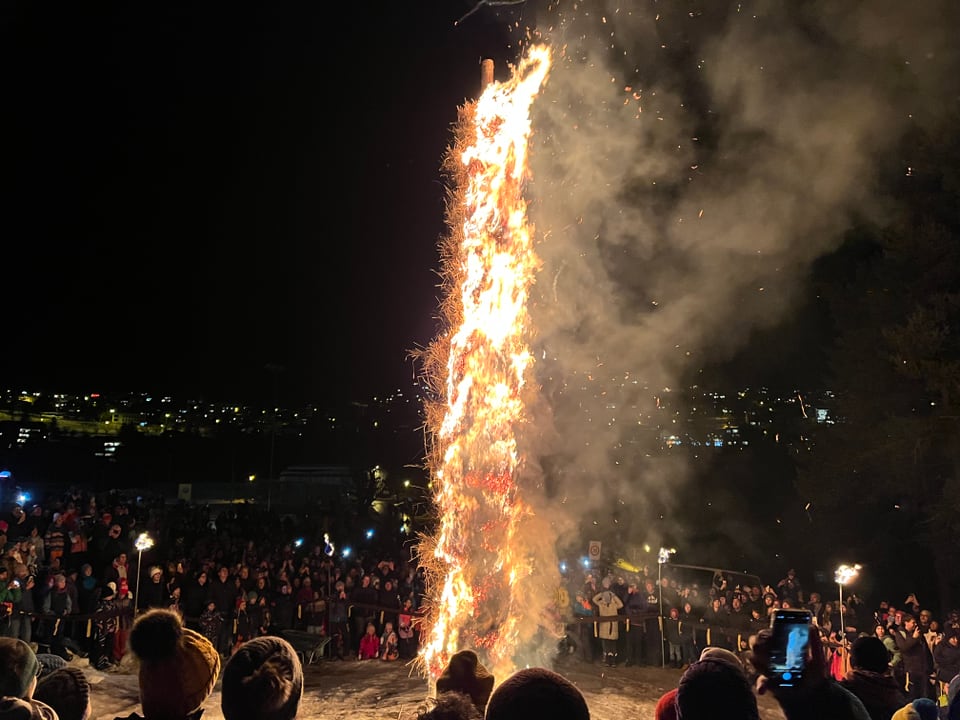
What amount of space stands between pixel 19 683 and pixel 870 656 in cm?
393

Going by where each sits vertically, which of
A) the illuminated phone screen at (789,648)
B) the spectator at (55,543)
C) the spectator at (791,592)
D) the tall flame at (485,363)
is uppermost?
the tall flame at (485,363)

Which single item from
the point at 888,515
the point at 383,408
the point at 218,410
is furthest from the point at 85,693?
the point at 218,410

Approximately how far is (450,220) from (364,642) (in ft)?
24.2

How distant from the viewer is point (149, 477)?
25.2m

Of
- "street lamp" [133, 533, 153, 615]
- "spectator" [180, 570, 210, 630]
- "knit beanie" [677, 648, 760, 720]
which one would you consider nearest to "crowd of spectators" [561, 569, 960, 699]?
"spectator" [180, 570, 210, 630]

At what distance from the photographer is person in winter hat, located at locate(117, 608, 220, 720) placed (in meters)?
2.51

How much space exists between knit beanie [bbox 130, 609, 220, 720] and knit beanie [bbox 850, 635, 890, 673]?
10.3 feet

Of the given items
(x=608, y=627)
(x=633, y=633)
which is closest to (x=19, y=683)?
(x=608, y=627)

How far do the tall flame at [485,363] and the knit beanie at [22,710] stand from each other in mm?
6612

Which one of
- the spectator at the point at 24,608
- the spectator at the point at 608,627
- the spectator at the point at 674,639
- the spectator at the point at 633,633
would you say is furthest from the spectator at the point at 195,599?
the spectator at the point at 674,639

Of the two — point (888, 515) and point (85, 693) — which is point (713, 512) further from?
point (85, 693)

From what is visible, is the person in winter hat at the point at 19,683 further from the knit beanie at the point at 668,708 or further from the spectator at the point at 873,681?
the spectator at the point at 873,681

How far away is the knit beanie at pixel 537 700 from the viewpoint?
6.54 ft

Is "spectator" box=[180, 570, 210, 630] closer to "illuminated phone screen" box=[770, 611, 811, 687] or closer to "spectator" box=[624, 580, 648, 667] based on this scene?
"spectator" box=[624, 580, 648, 667]
